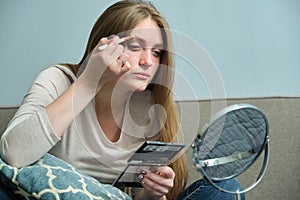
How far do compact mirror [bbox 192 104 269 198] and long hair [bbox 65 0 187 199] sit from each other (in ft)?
0.79

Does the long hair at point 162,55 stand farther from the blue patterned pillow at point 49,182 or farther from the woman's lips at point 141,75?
the blue patterned pillow at point 49,182

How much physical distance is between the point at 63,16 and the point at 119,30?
0.65 meters

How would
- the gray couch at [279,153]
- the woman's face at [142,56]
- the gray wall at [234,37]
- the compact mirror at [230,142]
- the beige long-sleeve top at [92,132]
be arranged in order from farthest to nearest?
the gray wall at [234,37] → the gray couch at [279,153] → the beige long-sleeve top at [92,132] → the woman's face at [142,56] → the compact mirror at [230,142]

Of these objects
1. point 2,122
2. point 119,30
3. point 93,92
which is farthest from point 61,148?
point 2,122

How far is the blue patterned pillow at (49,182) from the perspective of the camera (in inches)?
34.3

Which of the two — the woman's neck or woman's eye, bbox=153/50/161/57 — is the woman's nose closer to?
woman's eye, bbox=153/50/161/57

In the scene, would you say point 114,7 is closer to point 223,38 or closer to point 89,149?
point 89,149

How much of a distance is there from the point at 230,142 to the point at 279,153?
2.18 ft

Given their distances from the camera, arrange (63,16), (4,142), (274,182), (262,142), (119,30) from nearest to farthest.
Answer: (262,142)
(4,142)
(119,30)
(274,182)
(63,16)

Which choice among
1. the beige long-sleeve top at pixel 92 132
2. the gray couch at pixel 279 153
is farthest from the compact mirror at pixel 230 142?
the gray couch at pixel 279 153

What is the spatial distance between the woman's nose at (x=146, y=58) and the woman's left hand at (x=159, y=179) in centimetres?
21

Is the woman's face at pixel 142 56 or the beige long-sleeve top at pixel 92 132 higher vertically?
the woman's face at pixel 142 56

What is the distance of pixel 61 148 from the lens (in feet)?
3.78

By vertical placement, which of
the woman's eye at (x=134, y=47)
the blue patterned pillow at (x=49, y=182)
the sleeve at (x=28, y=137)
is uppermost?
the woman's eye at (x=134, y=47)
